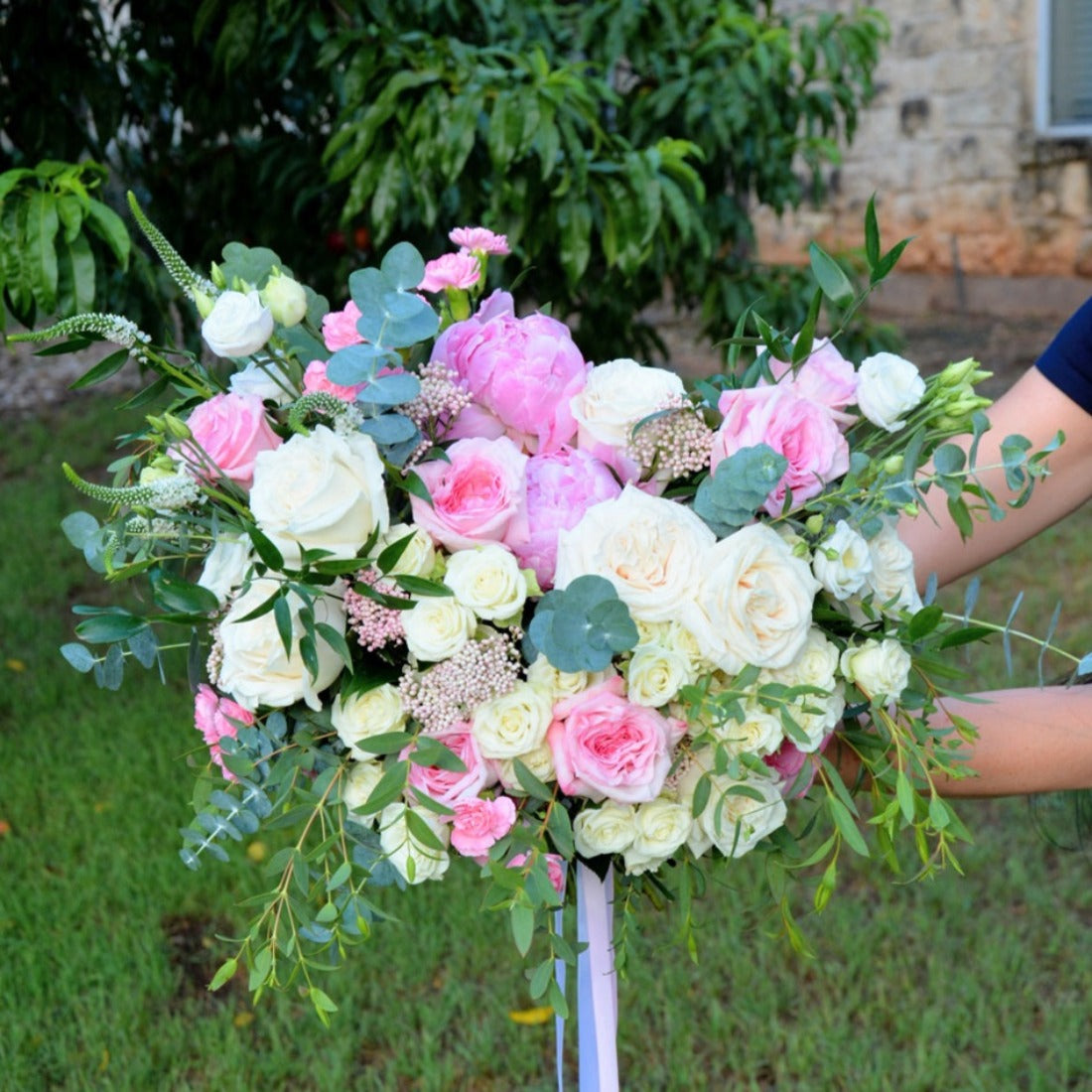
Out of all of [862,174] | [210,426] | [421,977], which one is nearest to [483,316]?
[210,426]

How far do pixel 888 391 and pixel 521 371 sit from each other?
330 mm

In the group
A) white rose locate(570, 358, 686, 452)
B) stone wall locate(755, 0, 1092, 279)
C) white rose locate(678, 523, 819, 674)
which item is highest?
white rose locate(570, 358, 686, 452)

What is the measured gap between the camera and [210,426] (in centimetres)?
122

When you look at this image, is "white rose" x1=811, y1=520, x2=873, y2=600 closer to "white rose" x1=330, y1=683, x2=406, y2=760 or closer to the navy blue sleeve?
"white rose" x1=330, y1=683, x2=406, y2=760

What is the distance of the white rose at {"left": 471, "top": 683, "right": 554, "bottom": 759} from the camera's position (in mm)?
1203

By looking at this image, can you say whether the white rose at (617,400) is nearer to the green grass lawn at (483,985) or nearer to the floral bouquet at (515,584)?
the floral bouquet at (515,584)

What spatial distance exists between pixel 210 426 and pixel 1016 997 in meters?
2.31

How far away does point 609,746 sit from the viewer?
3.97 ft

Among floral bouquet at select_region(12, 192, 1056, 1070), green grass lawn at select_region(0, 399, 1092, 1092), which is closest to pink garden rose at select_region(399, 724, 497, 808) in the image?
floral bouquet at select_region(12, 192, 1056, 1070)

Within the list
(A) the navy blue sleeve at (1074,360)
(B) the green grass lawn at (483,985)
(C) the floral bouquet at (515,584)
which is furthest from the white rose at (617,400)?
(B) the green grass lawn at (483,985)

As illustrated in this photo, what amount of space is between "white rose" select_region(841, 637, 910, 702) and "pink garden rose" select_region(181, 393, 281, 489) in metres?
0.54

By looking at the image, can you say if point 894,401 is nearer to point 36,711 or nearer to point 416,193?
point 416,193

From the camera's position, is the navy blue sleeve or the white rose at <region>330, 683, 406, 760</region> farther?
the navy blue sleeve

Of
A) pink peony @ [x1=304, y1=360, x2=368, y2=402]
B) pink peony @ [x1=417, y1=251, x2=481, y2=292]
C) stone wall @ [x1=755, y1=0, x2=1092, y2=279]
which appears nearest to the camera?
pink peony @ [x1=304, y1=360, x2=368, y2=402]
